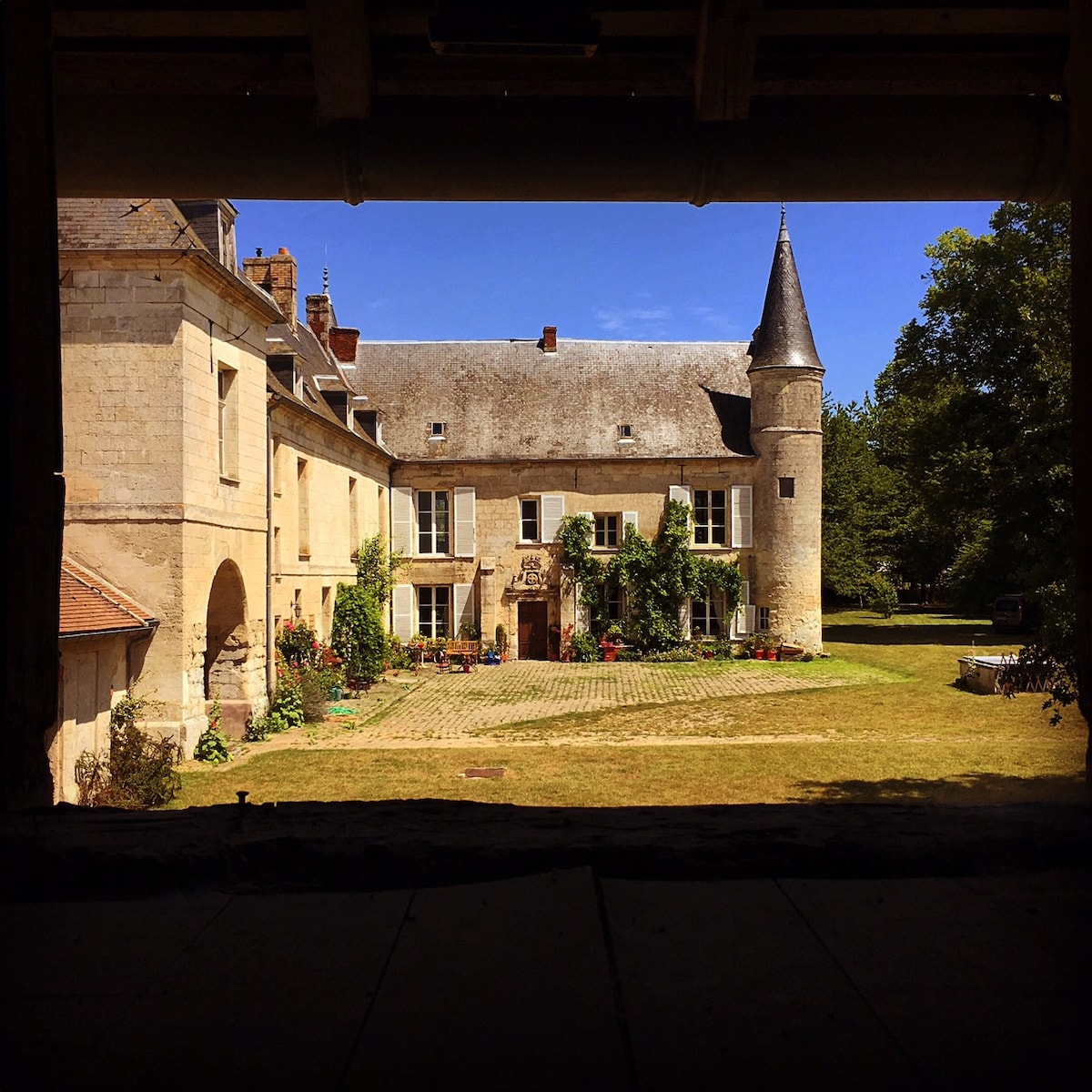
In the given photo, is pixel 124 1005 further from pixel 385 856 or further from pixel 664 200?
pixel 664 200

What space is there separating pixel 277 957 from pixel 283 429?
47.8ft

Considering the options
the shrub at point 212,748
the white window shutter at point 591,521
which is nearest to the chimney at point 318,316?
the white window shutter at point 591,521

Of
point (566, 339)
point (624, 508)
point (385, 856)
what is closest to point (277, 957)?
point (385, 856)

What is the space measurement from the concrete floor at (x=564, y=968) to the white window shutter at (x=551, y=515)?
2115 centimetres

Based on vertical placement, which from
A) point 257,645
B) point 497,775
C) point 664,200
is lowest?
point 497,775

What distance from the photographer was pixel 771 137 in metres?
3.63

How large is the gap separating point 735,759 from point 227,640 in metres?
7.66

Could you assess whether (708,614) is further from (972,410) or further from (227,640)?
(227,640)

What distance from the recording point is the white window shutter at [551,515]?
2425cm

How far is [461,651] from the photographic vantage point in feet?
75.3

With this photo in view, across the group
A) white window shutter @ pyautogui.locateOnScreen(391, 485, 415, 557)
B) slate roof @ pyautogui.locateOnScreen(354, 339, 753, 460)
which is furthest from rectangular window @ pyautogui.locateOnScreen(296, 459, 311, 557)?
slate roof @ pyautogui.locateOnScreen(354, 339, 753, 460)

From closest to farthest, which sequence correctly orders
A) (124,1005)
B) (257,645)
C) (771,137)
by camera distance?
(124,1005), (771,137), (257,645)

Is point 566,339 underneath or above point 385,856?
above

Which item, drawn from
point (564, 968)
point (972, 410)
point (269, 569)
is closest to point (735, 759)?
point (269, 569)
